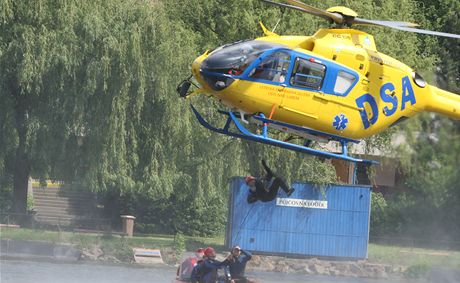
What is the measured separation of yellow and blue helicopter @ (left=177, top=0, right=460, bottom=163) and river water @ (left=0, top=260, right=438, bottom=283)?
11152 millimetres

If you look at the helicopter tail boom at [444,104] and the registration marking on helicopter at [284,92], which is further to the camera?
the helicopter tail boom at [444,104]

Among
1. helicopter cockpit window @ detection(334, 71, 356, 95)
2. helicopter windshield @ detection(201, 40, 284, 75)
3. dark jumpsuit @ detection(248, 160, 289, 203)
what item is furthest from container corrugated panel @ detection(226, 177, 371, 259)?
helicopter windshield @ detection(201, 40, 284, 75)

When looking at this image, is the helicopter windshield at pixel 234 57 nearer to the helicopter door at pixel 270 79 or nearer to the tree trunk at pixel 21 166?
the helicopter door at pixel 270 79

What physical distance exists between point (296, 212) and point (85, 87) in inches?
363

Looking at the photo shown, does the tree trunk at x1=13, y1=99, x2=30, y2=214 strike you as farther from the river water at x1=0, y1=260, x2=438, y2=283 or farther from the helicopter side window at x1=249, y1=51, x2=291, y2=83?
the helicopter side window at x1=249, y1=51, x2=291, y2=83

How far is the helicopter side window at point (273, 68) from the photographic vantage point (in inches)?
865

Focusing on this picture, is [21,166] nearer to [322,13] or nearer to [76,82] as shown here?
[76,82]

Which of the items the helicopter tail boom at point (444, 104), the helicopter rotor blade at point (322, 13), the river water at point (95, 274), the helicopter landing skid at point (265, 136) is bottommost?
the river water at point (95, 274)

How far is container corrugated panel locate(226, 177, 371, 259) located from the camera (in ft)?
125

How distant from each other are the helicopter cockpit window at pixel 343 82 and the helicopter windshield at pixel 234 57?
1.57m

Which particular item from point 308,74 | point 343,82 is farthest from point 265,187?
point 343,82

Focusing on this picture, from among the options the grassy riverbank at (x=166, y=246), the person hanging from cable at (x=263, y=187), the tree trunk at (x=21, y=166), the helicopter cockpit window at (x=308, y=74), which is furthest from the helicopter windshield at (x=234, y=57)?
the grassy riverbank at (x=166, y=246)

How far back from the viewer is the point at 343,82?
74.5 ft

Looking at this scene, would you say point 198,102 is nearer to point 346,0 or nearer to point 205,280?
point 346,0
